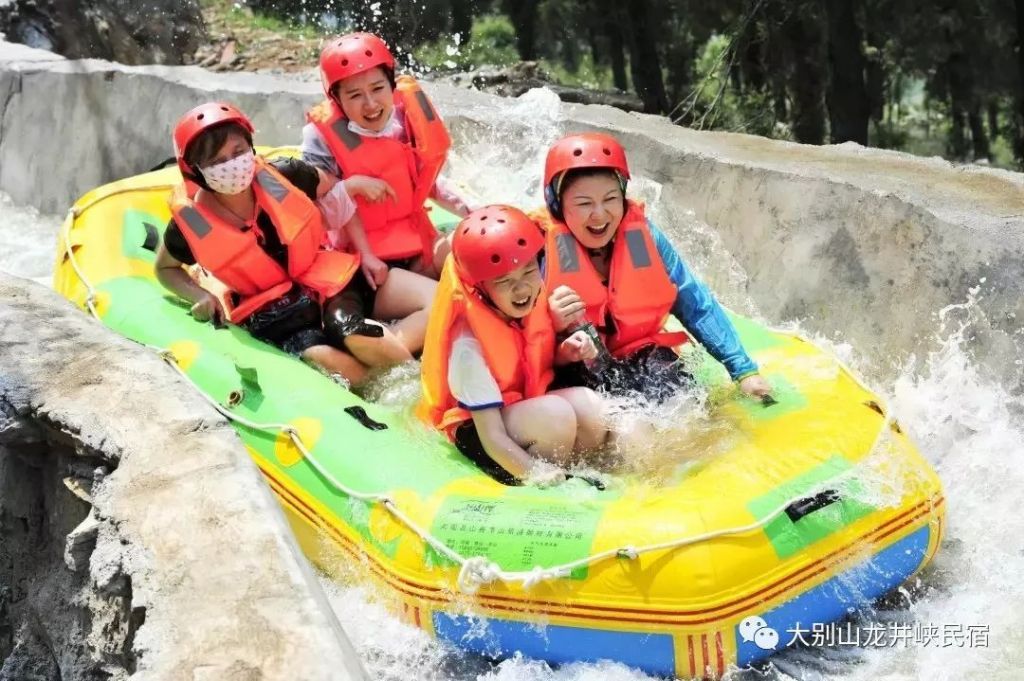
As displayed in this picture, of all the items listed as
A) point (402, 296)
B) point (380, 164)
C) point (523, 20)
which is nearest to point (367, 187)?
point (380, 164)

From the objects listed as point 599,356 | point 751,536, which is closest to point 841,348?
point 599,356

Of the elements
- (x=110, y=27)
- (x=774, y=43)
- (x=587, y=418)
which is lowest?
(x=587, y=418)

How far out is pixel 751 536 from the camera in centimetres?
299

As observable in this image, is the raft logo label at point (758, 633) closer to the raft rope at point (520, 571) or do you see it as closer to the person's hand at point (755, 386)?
the raft rope at point (520, 571)

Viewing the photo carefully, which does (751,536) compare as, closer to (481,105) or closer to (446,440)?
(446,440)

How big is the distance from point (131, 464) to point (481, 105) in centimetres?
427

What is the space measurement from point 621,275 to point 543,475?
2.32 ft

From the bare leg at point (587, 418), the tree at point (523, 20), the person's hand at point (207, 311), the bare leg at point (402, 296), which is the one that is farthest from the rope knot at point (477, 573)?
the tree at point (523, 20)

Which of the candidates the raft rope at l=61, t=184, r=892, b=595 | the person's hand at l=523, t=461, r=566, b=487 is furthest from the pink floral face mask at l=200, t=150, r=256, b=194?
the person's hand at l=523, t=461, r=566, b=487

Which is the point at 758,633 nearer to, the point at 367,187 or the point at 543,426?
the point at 543,426

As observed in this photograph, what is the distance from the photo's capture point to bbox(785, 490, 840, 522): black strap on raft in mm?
3045

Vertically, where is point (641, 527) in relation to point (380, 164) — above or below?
below

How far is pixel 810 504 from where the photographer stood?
121 inches

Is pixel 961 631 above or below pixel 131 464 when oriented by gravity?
below
